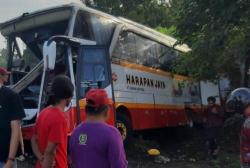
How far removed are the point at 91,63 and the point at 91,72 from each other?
198 mm

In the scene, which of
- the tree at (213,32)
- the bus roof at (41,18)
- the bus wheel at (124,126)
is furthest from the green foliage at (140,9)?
the bus wheel at (124,126)

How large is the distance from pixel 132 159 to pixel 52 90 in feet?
26.4

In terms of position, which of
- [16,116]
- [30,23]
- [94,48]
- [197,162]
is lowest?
[197,162]

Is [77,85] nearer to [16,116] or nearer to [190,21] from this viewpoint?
[190,21]

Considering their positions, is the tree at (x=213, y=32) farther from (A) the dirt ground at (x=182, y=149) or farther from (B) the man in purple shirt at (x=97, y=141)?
(B) the man in purple shirt at (x=97, y=141)

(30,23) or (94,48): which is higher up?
(30,23)

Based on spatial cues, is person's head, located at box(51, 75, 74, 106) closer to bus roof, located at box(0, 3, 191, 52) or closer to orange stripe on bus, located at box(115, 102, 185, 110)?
bus roof, located at box(0, 3, 191, 52)

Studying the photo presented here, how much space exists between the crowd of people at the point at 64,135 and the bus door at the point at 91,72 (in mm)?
5487

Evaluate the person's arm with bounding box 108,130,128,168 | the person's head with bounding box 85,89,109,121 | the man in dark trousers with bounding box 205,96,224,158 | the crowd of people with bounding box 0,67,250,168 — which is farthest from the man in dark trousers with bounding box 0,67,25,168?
the man in dark trousers with bounding box 205,96,224,158

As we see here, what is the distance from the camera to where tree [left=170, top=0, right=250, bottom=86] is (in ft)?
40.0

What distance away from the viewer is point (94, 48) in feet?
36.8

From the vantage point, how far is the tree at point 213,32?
480 inches

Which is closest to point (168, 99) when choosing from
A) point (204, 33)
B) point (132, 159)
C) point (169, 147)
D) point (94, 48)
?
point (169, 147)

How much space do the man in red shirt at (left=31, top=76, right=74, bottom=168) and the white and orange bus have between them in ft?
14.9
